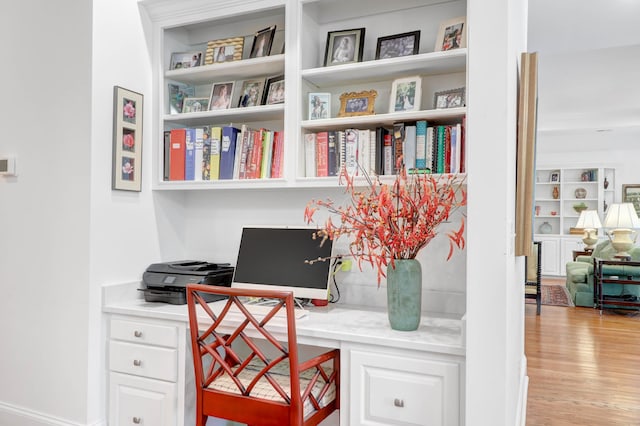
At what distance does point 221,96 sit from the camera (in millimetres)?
2705

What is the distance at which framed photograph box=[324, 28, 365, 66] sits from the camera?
240 cm

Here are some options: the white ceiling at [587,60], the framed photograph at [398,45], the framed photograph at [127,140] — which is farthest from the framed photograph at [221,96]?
the white ceiling at [587,60]

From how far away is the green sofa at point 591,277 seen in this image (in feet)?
19.7

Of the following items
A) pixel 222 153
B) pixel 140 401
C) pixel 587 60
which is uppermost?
pixel 587 60

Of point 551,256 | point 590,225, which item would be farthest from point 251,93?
point 551,256

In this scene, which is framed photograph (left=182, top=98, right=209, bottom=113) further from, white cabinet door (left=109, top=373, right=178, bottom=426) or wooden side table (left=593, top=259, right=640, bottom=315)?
wooden side table (left=593, top=259, right=640, bottom=315)

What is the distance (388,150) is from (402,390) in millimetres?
1065

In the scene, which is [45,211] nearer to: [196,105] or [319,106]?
[196,105]

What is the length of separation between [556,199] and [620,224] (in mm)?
3973

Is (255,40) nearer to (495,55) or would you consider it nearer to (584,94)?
(495,55)

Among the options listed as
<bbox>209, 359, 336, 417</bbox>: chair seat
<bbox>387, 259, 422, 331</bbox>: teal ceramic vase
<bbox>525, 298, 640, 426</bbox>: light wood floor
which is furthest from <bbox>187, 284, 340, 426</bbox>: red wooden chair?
<bbox>525, 298, 640, 426</bbox>: light wood floor

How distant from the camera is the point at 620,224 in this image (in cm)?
623

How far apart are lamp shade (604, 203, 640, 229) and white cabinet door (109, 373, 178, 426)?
19.9 feet

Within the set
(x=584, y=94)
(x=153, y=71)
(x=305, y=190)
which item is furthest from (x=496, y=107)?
(x=584, y=94)
